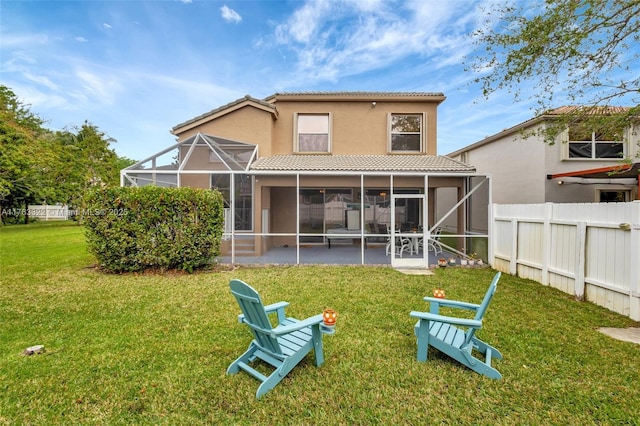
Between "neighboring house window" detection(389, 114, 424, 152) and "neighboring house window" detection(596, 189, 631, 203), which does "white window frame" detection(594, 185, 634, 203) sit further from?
"neighboring house window" detection(389, 114, 424, 152)

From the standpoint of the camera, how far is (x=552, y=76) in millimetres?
8180

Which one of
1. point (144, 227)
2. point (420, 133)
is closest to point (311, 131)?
point (420, 133)

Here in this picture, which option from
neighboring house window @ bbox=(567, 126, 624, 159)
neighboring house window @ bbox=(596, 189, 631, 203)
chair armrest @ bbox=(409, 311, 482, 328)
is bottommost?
chair armrest @ bbox=(409, 311, 482, 328)

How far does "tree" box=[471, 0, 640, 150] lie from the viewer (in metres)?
6.96

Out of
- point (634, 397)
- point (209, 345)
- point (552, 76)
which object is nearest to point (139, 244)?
point (209, 345)

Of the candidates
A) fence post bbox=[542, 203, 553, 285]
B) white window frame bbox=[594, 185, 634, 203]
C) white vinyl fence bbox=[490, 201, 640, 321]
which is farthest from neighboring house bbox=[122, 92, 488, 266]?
white window frame bbox=[594, 185, 634, 203]

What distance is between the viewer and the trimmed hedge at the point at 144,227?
338 inches

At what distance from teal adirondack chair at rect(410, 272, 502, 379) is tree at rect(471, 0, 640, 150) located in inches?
267

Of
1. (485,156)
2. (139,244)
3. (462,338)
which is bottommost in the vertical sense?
(462,338)

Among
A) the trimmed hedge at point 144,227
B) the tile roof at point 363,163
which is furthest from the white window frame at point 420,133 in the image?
the trimmed hedge at point 144,227

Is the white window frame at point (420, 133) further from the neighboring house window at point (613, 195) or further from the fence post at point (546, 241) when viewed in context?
the neighboring house window at point (613, 195)

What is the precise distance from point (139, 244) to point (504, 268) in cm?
1055

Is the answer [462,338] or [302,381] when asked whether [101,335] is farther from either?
[462,338]

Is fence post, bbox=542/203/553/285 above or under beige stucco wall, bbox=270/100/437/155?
A: under
